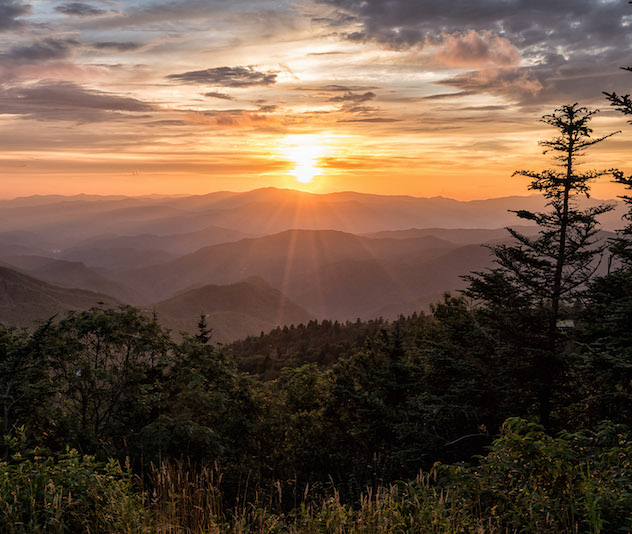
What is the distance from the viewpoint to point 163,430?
11758mm

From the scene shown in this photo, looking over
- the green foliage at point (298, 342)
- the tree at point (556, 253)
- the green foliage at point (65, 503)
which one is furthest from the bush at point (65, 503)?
the green foliage at point (298, 342)

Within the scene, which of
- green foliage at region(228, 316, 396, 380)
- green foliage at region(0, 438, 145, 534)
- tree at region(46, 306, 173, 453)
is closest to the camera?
green foliage at region(0, 438, 145, 534)

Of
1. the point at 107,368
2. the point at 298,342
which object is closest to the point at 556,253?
the point at 107,368

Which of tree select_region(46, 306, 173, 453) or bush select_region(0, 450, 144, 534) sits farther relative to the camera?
tree select_region(46, 306, 173, 453)

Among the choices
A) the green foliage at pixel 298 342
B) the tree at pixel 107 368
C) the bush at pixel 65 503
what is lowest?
the green foliage at pixel 298 342

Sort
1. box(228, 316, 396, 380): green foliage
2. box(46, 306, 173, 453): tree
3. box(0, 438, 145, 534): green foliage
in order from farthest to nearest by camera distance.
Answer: box(228, 316, 396, 380): green foliage
box(46, 306, 173, 453): tree
box(0, 438, 145, 534): green foliage

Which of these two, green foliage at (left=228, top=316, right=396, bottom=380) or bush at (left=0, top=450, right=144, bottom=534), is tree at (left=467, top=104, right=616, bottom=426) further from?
green foliage at (left=228, top=316, right=396, bottom=380)

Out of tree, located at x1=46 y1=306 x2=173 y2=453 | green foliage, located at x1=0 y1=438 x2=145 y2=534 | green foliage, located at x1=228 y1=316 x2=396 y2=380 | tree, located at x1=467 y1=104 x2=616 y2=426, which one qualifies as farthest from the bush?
green foliage, located at x1=228 y1=316 x2=396 y2=380

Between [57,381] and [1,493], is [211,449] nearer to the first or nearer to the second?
[57,381]

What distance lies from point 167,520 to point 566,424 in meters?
16.8

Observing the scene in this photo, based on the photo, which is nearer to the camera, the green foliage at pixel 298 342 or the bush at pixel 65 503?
the bush at pixel 65 503

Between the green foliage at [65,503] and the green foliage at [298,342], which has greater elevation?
the green foliage at [65,503]

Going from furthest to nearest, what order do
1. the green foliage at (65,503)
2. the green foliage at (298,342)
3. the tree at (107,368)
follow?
1. the green foliage at (298,342)
2. the tree at (107,368)
3. the green foliage at (65,503)

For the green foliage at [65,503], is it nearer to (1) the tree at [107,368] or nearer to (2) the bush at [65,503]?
(2) the bush at [65,503]
